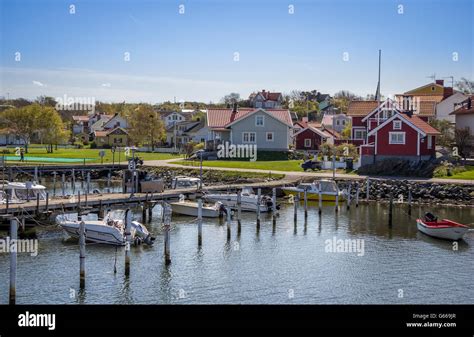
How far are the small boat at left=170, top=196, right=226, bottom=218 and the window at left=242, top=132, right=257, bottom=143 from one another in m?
35.1

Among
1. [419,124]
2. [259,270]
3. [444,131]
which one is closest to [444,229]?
[259,270]

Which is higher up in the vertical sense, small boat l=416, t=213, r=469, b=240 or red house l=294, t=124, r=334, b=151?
red house l=294, t=124, r=334, b=151

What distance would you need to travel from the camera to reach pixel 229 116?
85875mm

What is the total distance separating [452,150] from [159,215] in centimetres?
3647

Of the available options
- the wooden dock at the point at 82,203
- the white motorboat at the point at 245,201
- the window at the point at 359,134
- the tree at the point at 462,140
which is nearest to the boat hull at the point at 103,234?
the wooden dock at the point at 82,203

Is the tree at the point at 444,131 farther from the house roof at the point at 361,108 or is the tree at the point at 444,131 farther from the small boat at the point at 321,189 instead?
the small boat at the point at 321,189

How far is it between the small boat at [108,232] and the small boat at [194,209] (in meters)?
9.84

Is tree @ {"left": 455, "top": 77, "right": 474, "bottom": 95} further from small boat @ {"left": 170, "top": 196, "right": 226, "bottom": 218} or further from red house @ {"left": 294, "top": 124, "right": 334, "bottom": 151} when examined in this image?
small boat @ {"left": 170, "top": 196, "right": 226, "bottom": 218}

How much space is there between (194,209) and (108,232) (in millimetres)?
11589

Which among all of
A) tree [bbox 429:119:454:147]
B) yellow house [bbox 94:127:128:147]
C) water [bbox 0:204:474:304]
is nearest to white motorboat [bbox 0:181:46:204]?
water [bbox 0:204:474:304]

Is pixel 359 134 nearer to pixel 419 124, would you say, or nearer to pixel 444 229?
pixel 419 124

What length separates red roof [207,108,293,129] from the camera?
83.0m

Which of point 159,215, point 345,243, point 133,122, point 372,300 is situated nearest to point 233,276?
point 372,300

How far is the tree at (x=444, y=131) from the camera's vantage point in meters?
73.9
